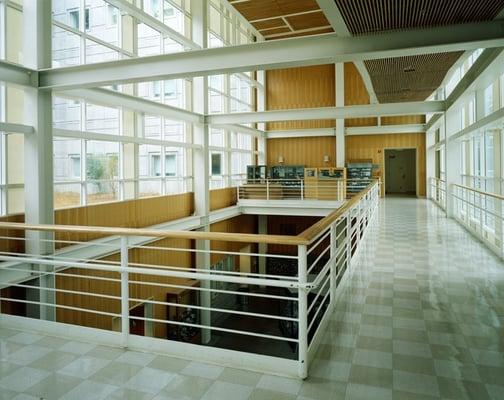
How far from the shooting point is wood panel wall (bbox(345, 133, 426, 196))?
1617 centimetres

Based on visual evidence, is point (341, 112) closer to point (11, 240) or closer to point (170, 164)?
point (170, 164)

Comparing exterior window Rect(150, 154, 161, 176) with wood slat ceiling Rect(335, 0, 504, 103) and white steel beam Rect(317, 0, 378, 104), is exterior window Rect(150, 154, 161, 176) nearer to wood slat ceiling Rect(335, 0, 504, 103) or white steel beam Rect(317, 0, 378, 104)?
white steel beam Rect(317, 0, 378, 104)

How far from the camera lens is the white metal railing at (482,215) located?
6.20 m

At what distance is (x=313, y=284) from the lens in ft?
7.56

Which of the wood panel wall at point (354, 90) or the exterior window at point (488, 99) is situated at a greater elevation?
the wood panel wall at point (354, 90)

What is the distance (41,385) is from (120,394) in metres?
0.50

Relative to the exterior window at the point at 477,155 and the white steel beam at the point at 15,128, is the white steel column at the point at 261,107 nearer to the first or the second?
the exterior window at the point at 477,155

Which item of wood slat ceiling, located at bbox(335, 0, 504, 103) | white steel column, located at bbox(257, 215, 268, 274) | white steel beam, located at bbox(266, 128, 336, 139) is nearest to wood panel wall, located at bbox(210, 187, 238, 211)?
white steel column, located at bbox(257, 215, 268, 274)

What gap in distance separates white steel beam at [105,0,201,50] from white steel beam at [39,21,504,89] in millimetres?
3479

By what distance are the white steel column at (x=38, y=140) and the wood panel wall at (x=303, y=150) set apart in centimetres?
1203

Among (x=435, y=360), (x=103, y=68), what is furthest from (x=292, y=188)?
(x=435, y=360)

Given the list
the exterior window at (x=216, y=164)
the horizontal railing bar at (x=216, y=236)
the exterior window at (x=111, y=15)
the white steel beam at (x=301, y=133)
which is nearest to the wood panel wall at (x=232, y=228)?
the exterior window at (x=216, y=164)

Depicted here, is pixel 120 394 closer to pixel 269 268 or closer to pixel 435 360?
pixel 435 360

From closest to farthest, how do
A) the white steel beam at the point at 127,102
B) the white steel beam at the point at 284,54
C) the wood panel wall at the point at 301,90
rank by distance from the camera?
1. the white steel beam at the point at 284,54
2. the white steel beam at the point at 127,102
3. the wood panel wall at the point at 301,90
